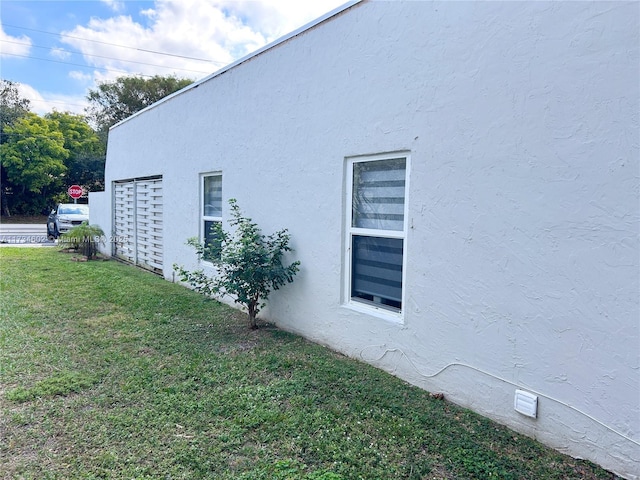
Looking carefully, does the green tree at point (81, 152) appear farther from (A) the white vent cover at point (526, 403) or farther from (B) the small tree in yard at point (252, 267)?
(A) the white vent cover at point (526, 403)

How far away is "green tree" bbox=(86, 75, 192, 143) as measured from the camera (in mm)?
32031

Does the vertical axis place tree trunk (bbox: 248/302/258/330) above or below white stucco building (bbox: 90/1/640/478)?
below

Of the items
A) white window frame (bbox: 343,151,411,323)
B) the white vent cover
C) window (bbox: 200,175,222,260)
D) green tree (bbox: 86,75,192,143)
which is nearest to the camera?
the white vent cover

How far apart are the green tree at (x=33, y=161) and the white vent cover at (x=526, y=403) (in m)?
32.5

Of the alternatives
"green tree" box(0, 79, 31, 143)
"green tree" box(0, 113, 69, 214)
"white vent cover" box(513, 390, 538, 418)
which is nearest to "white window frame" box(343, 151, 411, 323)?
"white vent cover" box(513, 390, 538, 418)

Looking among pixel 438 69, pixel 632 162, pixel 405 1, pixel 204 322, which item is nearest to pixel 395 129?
pixel 438 69

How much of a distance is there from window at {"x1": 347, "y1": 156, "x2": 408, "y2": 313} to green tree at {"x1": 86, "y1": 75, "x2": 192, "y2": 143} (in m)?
31.2

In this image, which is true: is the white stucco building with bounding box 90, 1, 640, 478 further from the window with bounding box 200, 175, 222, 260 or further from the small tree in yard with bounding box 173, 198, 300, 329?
the window with bounding box 200, 175, 222, 260

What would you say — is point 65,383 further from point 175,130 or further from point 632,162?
point 175,130

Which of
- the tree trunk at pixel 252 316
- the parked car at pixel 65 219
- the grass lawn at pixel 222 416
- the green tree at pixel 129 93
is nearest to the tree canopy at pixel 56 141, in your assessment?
the green tree at pixel 129 93

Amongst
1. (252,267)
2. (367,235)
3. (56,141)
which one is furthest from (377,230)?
(56,141)

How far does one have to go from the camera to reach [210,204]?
22.8 ft

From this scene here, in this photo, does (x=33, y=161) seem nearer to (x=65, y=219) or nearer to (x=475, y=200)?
(x=65, y=219)

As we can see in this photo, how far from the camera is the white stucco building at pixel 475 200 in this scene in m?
2.37
